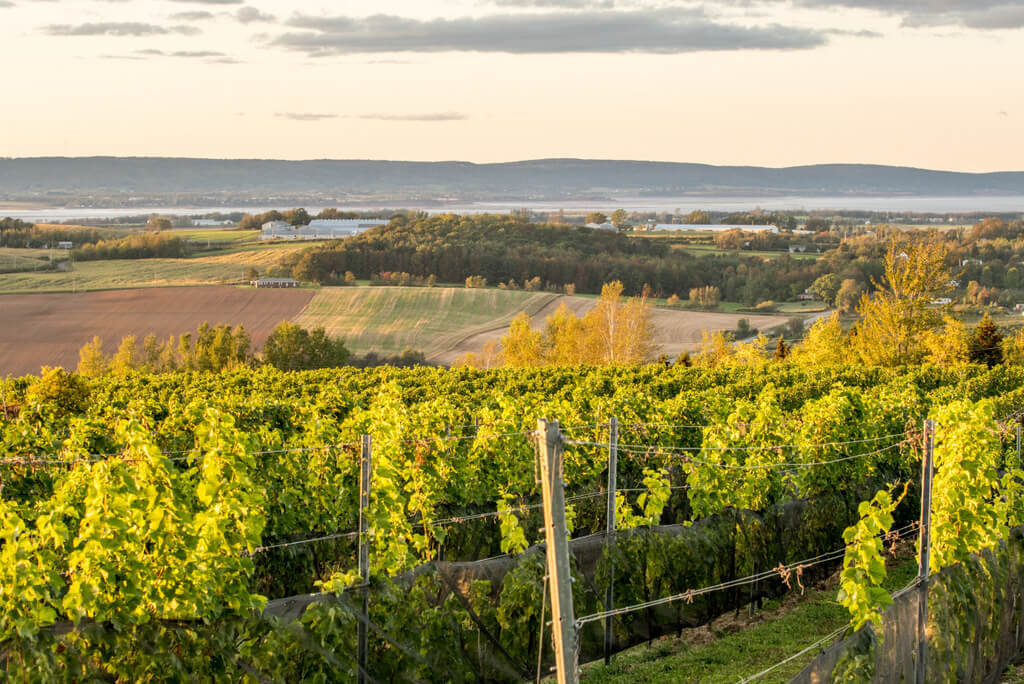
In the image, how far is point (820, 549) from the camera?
1407cm

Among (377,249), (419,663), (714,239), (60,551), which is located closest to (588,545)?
(419,663)

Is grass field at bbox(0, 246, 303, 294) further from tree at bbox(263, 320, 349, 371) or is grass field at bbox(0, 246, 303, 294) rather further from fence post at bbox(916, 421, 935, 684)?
fence post at bbox(916, 421, 935, 684)

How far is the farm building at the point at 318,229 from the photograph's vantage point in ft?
463

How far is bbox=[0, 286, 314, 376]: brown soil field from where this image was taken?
2977 inches

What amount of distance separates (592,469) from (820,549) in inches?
121

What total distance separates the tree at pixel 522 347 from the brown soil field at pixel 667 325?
10.3 metres

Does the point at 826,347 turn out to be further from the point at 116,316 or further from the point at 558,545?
the point at 116,316

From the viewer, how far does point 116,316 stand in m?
84.1

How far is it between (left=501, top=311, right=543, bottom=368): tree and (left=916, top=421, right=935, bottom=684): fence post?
5440 cm

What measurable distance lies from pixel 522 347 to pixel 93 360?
2828 centimetres

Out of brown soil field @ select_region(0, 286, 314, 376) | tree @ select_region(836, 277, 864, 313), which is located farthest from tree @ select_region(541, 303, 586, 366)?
tree @ select_region(836, 277, 864, 313)

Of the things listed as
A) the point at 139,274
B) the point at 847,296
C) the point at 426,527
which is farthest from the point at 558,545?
the point at 847,296

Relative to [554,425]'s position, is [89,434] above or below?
below

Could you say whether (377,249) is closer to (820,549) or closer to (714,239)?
(714,239)
